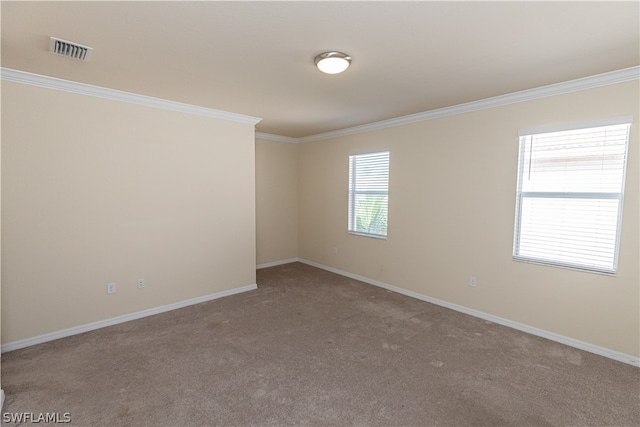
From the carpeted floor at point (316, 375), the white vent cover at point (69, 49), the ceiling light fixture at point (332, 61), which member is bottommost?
the carpeted floor at point (316, 375)

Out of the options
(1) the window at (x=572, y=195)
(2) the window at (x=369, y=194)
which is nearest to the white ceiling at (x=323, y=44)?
(1) the window at (x=572, y=195)

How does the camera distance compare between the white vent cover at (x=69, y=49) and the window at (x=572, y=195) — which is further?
the window at (x=572, y=195)

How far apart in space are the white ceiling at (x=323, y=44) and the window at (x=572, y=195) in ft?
1.98

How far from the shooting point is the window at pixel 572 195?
2748 mm

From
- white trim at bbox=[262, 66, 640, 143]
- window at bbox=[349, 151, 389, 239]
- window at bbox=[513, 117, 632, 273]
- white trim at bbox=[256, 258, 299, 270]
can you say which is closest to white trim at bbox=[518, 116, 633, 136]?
window at bbox=[513, 117, 632, 273]

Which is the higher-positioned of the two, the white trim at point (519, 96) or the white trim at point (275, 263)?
the white trim at point (519, 96)

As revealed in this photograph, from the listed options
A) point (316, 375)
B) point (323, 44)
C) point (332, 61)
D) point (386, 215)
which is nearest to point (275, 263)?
point (386, 215)

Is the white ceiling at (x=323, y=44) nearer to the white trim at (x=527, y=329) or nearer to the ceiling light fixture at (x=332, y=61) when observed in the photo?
the ceiling light fixture at (x=332, y=61)

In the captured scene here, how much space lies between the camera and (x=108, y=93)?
3.20m

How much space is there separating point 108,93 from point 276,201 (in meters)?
3.26

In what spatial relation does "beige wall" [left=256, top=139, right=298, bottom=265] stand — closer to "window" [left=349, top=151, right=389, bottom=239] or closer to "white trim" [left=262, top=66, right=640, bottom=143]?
"window" [left=349, top=151, right=389, bottom=239]

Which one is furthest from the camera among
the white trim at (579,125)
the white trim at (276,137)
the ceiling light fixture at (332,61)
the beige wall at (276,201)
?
the beige wall at (276,201)

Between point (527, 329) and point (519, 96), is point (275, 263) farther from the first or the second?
point (519, 96)

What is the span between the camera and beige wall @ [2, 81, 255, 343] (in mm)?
2852
